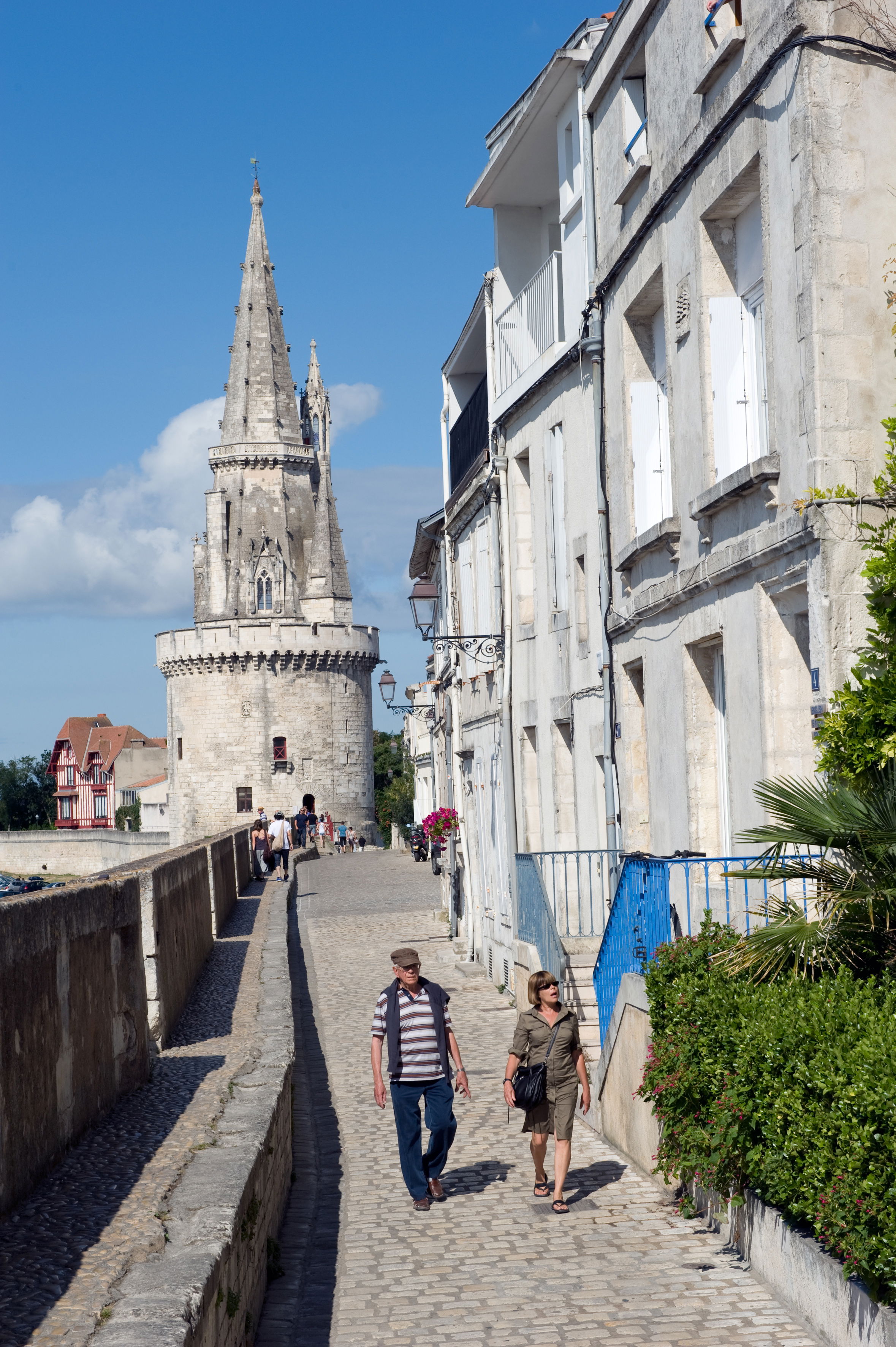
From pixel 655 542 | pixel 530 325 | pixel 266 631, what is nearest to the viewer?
pixel 655 542

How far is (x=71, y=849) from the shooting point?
82.6 meters

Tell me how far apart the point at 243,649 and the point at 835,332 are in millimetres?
56129

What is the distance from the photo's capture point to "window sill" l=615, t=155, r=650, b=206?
10.5m

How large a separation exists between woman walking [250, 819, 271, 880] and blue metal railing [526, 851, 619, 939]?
21.4 metres

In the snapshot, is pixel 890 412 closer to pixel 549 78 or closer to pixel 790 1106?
pixel 790 1106

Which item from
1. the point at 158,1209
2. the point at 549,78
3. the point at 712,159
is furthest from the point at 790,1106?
the point at 549,78

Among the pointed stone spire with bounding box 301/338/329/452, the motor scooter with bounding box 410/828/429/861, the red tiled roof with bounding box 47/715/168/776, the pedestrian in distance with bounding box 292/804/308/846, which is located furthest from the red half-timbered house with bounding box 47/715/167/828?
the motor scooter with bounding box 410/828/429/861

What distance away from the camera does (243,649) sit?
62438mm

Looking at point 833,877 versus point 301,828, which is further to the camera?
point 301,828

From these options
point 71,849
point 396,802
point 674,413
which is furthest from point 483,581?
point 71,849

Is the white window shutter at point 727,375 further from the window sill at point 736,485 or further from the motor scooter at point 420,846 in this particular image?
the motor scooter at point 420,846

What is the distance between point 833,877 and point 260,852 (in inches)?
1152

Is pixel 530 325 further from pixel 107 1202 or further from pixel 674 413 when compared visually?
pixel 107 1202

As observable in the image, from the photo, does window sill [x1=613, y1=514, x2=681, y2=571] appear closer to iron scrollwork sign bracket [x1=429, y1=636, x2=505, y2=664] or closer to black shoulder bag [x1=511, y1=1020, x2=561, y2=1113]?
black shoulder bag [x1=511, y1=1020, x2=561, y2=1113]
